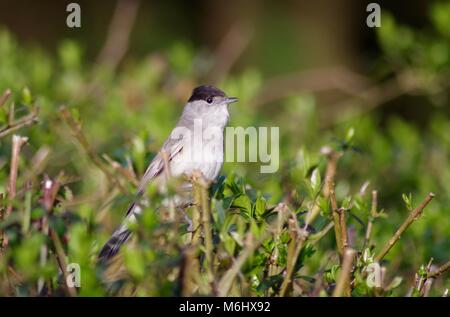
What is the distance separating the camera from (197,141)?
409 centimetres

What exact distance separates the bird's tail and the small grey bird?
13.8 inches

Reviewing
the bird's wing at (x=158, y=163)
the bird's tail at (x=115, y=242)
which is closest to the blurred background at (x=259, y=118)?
the bird's wing at (x=158, y=163)

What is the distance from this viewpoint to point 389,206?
5.16 m

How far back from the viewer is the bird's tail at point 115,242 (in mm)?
2996

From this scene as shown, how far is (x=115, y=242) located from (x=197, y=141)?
1207mm

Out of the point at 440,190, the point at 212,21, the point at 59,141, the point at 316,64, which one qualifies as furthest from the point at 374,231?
the point at 212,21

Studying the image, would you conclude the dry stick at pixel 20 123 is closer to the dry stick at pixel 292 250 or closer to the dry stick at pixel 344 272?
the dry stick at pixel 292 250

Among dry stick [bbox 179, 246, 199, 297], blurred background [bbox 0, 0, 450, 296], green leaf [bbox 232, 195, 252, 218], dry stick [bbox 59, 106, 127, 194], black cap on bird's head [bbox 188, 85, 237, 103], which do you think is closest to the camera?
dry stick [bbox 179, 246, 199, 297]

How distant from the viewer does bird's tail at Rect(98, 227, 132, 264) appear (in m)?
3.00

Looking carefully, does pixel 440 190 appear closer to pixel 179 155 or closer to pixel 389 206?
pixel 389 206

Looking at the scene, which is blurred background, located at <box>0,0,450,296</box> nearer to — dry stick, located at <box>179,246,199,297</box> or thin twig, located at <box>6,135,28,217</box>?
thin twig, located at <box>6,135,28,217</box>

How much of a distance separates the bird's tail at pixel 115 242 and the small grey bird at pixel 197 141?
1.15 feet

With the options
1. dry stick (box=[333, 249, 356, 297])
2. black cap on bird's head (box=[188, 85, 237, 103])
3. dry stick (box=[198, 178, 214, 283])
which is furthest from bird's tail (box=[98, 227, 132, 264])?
black cap on bird's head (box=[188, 85, 237, 103])
